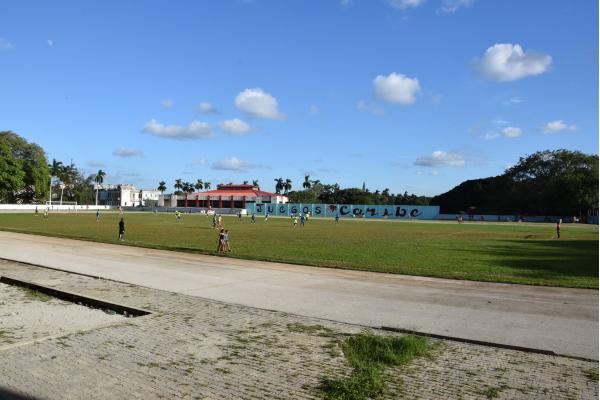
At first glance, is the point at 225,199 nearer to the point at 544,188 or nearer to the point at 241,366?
the point at 544,188

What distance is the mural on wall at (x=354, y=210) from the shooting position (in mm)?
98125

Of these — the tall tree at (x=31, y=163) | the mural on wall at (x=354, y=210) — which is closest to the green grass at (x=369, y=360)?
the mural on wall at (x=354, y=210)

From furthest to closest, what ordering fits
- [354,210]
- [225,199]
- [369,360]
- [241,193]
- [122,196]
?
[122,196]
[241,193]
[225,199]
[354,210]
[369,360]

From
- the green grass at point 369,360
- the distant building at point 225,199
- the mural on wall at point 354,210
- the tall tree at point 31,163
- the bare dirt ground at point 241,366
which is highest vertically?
the tall tree at point 31,163

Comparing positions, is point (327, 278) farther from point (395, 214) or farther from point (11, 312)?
point (395, 214)

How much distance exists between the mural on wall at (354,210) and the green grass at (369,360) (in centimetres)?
8907

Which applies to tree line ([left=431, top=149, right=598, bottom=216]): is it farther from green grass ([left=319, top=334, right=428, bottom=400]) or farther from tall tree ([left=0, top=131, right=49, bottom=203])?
tall tree ([left=0, top=131, right=49, bottom=203])

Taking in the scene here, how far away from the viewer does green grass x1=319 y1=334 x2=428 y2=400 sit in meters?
5.27

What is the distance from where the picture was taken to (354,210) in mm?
104688

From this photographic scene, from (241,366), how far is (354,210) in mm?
99313

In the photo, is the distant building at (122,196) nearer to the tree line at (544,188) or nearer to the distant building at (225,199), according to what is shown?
the distant building at (225,199)

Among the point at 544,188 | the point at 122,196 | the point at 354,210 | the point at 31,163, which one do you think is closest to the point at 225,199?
the point at 354,210

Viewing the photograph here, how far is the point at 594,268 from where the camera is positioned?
17.8 metres

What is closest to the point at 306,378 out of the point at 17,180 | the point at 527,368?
the point at 527,368
